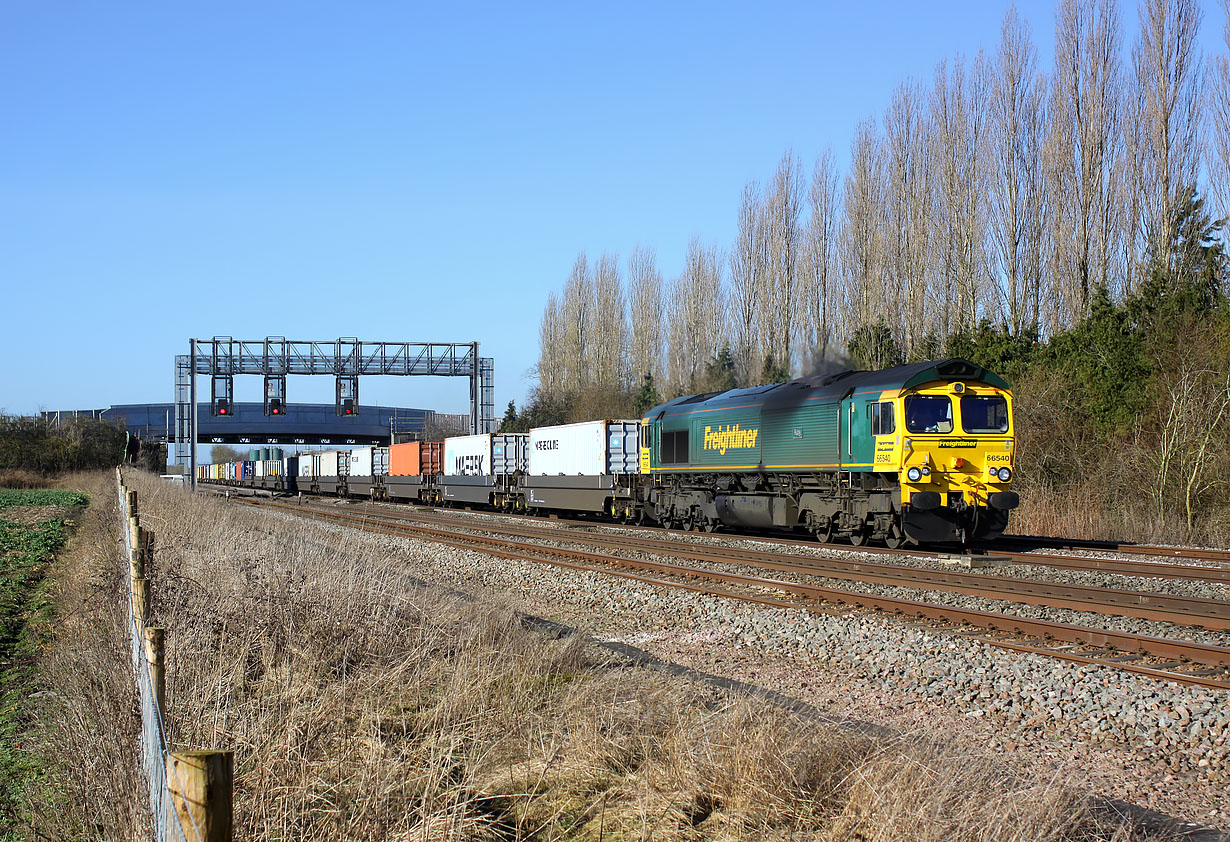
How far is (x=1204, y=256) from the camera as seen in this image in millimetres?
28641

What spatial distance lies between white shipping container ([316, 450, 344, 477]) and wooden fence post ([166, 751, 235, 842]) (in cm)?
5933

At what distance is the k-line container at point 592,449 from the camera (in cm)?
2989

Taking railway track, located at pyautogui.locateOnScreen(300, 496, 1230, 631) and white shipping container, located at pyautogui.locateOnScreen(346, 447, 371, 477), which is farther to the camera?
white shipping container, located at pyautogui.locateOnScreen(346, 447, 371, 477)

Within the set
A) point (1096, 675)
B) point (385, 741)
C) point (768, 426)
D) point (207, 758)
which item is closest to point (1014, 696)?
point (1096, 675)

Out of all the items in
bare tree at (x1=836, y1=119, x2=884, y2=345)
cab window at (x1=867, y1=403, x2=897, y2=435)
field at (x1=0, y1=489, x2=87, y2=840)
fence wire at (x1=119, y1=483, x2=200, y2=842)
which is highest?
bare tree at (x1=836, y1=119, x2=884, y2=345)

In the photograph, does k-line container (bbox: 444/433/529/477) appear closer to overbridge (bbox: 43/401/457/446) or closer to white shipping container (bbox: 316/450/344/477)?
white shipping container (bbox: 316/450/344/477)

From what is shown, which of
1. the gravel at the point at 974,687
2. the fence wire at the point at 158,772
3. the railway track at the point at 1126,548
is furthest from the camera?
the railway track at the point at 1126,548

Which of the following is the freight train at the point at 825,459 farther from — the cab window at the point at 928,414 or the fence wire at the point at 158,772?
the fence wire at the point at 158,772

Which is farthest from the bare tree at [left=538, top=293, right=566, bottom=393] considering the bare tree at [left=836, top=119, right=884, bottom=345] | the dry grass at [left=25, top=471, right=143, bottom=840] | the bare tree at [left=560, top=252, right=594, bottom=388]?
the dry grass at [left=25, top=471, right=143, bottom=840]

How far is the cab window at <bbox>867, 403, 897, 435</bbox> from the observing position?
17.8 metres

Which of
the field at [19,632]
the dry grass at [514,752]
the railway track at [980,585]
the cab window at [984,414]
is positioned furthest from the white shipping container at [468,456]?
the dry grass at [514,752]

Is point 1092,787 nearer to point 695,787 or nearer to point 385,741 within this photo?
point 695,787

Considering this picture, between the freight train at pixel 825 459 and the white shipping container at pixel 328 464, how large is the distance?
31.4 m

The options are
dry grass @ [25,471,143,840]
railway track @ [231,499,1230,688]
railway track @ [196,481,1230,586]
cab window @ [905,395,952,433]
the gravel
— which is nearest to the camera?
dry grass @ [25,471,143,840]
